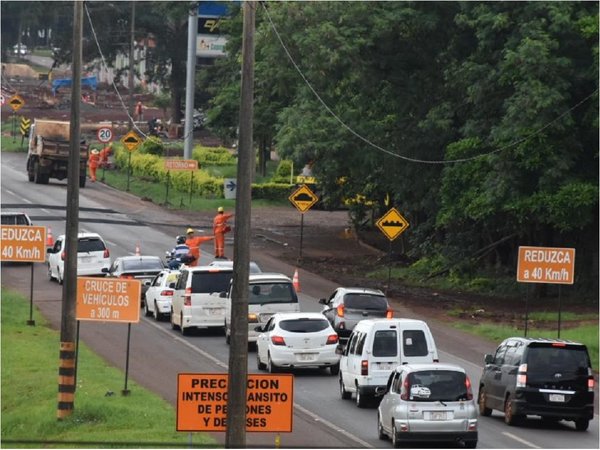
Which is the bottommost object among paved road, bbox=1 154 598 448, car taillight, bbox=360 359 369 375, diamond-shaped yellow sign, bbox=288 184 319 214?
paved road, bbox=1 154 598 448

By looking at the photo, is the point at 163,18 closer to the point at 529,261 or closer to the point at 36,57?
the point at 36,57

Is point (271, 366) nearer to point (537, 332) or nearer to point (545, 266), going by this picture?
point (545, 266)

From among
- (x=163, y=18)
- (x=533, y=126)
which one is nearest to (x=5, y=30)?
(x=163, y=18)

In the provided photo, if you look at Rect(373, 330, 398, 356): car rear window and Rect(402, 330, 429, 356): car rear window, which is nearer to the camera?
Rect(373, 330, 398, 356): car rear window

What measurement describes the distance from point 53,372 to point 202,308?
7.44 meters

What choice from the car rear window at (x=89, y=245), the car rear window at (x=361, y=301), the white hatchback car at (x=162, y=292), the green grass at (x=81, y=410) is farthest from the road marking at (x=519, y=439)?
the car rear window at (x=89, y=245)

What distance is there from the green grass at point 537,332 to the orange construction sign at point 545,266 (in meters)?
2.33

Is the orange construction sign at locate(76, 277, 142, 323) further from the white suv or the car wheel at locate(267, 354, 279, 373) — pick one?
the white suv

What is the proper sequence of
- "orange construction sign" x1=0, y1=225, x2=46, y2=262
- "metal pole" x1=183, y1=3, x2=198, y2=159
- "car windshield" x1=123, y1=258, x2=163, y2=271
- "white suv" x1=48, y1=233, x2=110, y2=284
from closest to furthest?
"orange construction sign" x1=0, y1=225, x2=46, y2=262, "car windshield" x1=123, y1=258, x2=163, y2=271, "white suv" x1=48, y1=233, x2=110, y2=284, "metal pole" x1=183, y1=3, x2=198, y2=159

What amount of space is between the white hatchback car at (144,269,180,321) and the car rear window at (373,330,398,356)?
12.1 m

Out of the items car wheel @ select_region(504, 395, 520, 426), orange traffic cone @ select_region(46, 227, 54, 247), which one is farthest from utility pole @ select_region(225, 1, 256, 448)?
orange traffic cone @ select_region(46, 227, 54, 247)

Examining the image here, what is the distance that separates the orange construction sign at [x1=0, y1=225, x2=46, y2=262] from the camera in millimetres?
33344

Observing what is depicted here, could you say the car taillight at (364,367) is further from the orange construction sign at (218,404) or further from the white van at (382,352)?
the orange construction sign at (218,404)

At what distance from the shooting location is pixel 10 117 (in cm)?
10806
